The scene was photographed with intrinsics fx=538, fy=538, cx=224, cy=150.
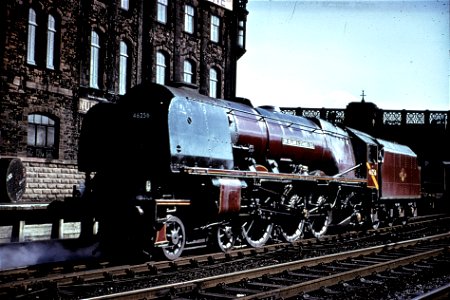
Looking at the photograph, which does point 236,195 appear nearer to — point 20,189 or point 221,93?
point 20,189

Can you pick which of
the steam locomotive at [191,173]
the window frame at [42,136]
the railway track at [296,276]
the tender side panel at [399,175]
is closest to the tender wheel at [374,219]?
the tender side panel at [399,175]

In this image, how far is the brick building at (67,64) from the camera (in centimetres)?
1728

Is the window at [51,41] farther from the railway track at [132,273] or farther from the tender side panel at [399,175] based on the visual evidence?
the tender side panel at [399,175]

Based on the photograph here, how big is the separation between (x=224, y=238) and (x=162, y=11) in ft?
51.3

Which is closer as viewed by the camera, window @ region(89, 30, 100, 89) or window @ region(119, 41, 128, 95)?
window @ region(89, 30, 100, 89)

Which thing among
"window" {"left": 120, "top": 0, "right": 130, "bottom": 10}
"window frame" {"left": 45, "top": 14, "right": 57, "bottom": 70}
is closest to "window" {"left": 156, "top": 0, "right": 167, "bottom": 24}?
"window" {"left": 120, "top": 0, "right": 130, "bottom": 10}

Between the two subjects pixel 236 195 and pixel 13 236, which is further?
pixel 13 236

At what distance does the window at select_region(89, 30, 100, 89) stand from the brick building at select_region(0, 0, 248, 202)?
4 cm

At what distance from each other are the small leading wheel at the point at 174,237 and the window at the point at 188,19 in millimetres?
17499

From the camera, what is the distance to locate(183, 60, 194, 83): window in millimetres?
25812

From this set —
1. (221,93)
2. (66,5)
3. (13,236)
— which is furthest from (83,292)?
(221,93)

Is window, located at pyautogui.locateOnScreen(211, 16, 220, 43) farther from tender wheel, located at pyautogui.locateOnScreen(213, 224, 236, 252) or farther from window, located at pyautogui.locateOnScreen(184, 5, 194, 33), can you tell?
tender wheel, located at pyautogui.locateOnScreen(213, 224, 236, 252)

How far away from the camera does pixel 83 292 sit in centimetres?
717

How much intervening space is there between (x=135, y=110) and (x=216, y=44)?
18517mm
